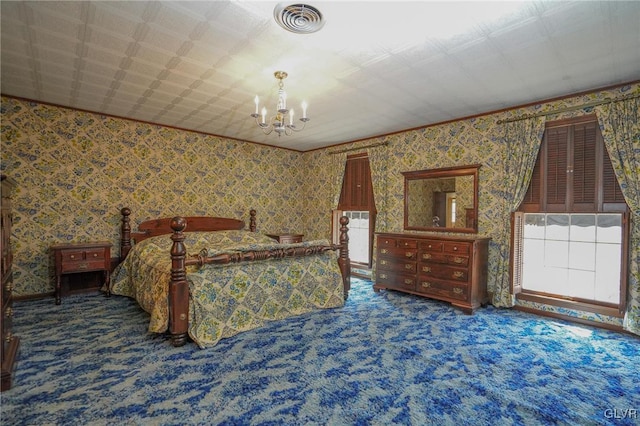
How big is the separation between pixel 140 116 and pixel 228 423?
4320mm

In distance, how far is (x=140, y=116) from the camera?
4688mm

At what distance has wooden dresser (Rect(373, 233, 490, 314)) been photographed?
4.02m

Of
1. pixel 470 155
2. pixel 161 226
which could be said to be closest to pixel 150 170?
pixel 161 226

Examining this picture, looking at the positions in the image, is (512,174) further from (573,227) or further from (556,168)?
(573,227)

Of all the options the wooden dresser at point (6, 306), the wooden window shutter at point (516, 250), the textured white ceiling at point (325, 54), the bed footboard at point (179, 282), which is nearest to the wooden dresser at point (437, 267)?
the wooden window shutter at point (516, 250)

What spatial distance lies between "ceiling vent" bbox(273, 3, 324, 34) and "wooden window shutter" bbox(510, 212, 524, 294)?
11.0ft

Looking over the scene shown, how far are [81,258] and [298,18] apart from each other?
12.8 ft

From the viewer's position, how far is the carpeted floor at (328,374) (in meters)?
1.98

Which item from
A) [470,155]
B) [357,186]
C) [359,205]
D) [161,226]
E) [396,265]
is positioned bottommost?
[396,265]

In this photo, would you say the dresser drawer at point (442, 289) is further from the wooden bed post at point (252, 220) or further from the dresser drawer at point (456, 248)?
the wooden bed post at point (252, 220)

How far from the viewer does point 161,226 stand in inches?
197

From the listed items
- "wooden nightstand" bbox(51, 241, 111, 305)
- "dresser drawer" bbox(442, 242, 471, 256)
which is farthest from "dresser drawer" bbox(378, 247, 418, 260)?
"wooden nightstand" bbox(51, 241, 111, 305)

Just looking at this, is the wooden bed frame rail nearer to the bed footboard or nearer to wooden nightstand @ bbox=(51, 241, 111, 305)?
the bed footboard

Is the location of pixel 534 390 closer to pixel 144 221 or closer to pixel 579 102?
pixel 579 102
